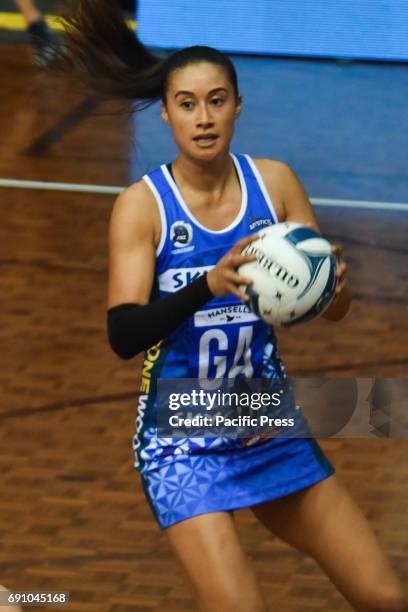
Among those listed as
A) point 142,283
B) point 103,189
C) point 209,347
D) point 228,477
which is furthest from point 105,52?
point 103,189

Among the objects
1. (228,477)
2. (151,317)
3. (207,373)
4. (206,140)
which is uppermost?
(206,140)

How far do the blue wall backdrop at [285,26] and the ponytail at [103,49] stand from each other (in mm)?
7925

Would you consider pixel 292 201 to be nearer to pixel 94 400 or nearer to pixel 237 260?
pixel 237 260

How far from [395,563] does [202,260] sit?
5.50ft

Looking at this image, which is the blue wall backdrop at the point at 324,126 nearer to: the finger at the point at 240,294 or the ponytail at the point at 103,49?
the ponytail at the point at 103,49

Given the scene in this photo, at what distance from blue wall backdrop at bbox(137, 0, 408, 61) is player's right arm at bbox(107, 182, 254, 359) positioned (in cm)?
867

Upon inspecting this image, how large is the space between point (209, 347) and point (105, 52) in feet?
3.82

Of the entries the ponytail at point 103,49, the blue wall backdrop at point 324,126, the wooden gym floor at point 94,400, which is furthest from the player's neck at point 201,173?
the blue wall backdrop at point 324,126

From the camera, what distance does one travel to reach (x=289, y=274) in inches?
125

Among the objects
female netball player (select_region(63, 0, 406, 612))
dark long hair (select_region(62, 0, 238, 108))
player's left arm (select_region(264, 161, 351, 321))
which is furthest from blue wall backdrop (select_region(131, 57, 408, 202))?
female netball player (select_region(63, 0, 406, 612))

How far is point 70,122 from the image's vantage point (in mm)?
10266

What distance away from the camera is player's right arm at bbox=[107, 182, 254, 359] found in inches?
124

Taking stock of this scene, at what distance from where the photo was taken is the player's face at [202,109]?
3.41m

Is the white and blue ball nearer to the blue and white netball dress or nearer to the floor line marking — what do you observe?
the blue and white netball dress
